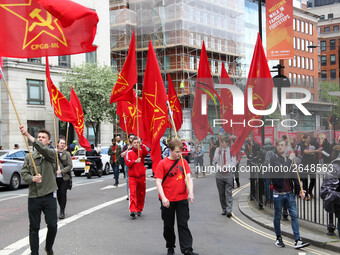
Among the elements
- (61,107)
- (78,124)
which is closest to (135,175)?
(61,107)

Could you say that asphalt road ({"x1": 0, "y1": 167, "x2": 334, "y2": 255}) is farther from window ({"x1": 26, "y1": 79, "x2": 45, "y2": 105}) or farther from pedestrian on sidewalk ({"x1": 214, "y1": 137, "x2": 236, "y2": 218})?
window ({"x1": 26, "y1": 79, "x2": 45, "y2": 105})

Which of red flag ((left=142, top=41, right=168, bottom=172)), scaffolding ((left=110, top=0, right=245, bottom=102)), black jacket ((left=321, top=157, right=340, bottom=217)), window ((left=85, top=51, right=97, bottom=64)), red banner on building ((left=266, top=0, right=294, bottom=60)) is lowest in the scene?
black jacket ((left=321, top=157, right=340, bottom=217))

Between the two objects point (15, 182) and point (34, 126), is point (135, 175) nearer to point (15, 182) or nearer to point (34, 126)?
point (15, 182)

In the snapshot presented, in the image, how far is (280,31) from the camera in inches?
472

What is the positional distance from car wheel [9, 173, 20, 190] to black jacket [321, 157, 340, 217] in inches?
529

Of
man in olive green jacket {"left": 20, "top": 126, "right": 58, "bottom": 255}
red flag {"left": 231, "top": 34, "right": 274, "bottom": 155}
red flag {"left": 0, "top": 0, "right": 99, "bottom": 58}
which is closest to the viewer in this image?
man in olive green jacket {"left": 20, "top": 126, "right": 58, "bottom": 255}

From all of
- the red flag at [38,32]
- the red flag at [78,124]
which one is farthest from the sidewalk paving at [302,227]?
the red flag at [78,124]

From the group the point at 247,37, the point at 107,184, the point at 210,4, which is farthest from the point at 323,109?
the point at 247,37

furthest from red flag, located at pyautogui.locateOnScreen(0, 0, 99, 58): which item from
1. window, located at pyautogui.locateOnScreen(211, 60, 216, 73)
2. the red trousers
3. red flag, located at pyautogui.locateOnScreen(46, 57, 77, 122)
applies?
window, located at pyautogui.locateOnScreen(211, 60, 216, 73)

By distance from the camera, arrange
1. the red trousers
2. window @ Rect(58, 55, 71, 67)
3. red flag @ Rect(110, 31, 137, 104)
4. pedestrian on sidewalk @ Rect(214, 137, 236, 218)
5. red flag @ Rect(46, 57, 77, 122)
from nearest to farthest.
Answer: the red trousers < pedestrian on sidewalk @ Rect(214, 137, 236, 218) < red flag @ Rect(110, 31, 137, 104) < red flag @ Rect(46, 57, 77, 122) < window @ Rect(58, 55, 71, 67)

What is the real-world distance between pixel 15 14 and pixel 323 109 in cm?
804

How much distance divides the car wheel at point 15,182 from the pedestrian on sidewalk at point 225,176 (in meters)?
9.74

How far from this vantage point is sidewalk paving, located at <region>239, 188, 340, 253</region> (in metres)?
7.86

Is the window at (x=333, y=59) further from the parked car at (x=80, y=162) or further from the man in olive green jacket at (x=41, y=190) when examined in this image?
the man in olive green jacket at (x=41, y=190)
